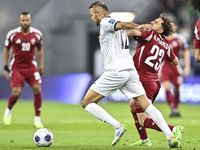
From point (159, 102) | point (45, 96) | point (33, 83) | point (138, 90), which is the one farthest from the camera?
point (45, 96)

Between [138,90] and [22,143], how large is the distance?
6.94 ft

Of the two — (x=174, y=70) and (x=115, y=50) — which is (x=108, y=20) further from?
Answer: (x=174, y=70)

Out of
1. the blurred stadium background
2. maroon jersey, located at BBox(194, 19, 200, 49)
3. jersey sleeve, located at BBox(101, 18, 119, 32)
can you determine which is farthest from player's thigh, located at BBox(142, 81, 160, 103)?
the blurred stadium background

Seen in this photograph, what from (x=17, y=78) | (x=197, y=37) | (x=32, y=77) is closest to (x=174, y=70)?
(x=32, y=77)

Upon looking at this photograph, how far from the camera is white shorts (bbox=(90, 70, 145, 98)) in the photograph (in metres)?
5.78

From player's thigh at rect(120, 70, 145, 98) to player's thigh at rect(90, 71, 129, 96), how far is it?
8cm

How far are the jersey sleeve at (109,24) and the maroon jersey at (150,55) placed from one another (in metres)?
0.67

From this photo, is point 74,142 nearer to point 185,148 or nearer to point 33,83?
point 185,148

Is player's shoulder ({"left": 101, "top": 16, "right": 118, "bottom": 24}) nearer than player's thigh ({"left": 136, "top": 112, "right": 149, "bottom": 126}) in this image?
Yes

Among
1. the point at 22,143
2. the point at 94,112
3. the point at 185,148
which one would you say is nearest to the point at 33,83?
the point at 22,143

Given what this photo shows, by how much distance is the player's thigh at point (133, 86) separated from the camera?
5789mm

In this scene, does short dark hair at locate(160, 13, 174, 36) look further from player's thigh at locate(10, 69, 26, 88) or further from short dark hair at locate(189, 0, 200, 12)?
player's thigh at locate(10, 69, 26, 88)

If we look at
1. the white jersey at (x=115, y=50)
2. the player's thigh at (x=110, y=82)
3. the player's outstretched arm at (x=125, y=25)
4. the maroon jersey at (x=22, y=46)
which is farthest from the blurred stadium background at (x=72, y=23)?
the player's outstretched arm at (x=125, y=25)

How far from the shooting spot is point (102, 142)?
22.5 feet
